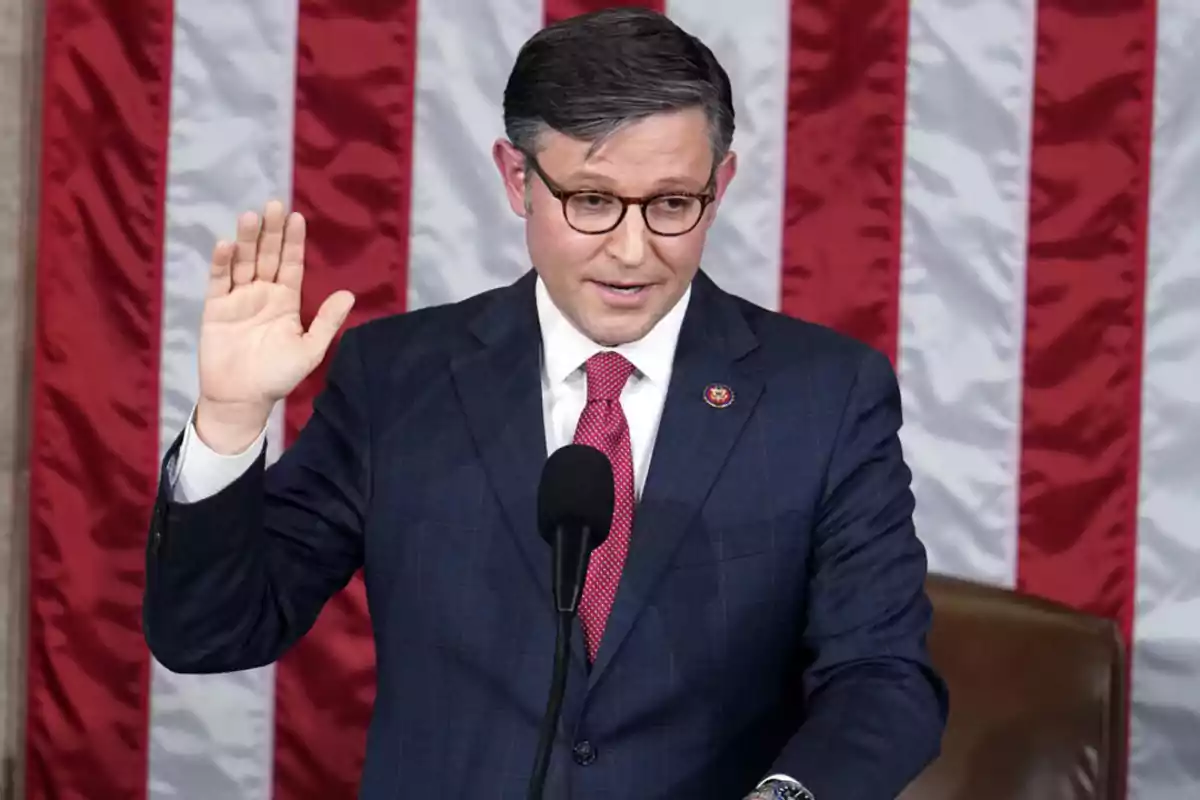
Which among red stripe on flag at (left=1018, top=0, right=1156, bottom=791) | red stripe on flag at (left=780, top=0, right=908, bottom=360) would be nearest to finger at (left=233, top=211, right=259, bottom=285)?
red stripe on flag at (left=780, top=0, right=908, bottom=360)

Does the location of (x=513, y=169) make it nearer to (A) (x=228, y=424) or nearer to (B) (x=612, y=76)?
(B) (x=612, y=76)

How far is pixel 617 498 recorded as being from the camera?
1.36 metres

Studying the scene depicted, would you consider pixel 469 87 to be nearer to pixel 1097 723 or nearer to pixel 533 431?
pixel 533 431

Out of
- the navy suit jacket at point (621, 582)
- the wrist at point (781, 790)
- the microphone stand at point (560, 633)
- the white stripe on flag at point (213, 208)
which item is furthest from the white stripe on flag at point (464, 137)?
the microphone stand at point (560, 633)

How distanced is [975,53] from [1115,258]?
1.15 feet

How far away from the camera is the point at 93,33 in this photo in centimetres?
227

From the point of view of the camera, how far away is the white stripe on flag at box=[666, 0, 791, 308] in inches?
88.7

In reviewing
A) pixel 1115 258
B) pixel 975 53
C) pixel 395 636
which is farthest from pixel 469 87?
pixel 395 636

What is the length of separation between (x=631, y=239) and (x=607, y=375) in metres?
0.16

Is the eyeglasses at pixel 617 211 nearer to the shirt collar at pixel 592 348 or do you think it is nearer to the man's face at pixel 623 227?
the man's face at pixel 623 227

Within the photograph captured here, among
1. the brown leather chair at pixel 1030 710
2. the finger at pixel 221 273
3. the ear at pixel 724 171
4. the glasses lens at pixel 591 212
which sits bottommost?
the brown leather chair at pixel 1030 710

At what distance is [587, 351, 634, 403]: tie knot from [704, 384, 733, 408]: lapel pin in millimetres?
74

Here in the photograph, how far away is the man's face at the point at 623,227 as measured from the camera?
50.2 inches

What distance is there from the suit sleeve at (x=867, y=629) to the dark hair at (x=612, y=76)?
298 mm
